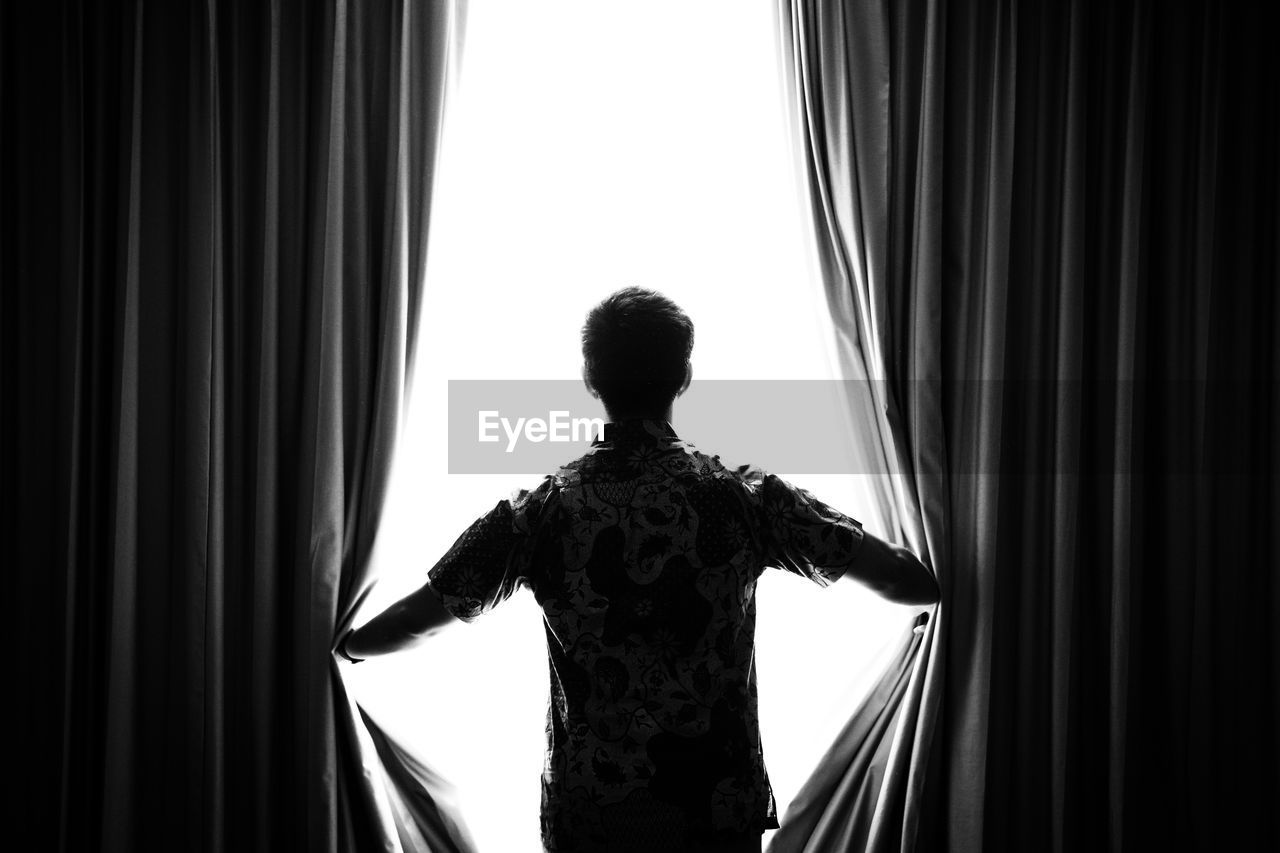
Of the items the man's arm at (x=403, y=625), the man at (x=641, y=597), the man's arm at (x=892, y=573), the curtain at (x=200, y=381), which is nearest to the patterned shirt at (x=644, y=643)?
the man at (x=641, y=597)

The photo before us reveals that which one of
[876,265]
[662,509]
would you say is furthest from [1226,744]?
[662,509]

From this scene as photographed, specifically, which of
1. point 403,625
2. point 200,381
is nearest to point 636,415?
point 403,625

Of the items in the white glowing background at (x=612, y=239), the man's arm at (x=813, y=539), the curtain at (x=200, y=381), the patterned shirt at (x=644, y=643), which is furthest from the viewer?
the white glowing background at (x=612, y=239)

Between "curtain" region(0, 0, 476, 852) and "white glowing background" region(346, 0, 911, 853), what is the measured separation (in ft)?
0.63

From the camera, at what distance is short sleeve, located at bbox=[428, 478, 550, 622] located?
1.25 m

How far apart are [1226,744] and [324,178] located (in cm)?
233

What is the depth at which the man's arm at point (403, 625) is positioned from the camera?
51.2 inches

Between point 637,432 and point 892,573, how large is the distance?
528mm

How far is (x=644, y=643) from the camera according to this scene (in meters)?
1.20

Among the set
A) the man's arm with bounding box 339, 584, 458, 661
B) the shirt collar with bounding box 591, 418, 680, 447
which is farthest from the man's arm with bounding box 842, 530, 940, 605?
the man's arm with bounding box 339, 584, 458, 661

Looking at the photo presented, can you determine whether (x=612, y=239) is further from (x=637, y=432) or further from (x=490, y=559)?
(x=490, y=559)

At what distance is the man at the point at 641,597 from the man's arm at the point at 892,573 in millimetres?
106

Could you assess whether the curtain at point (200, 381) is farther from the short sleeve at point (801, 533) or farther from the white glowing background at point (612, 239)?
the short sleeve at point (801, 533)

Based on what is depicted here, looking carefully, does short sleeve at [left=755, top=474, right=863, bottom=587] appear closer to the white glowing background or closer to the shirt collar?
the shirt collar
